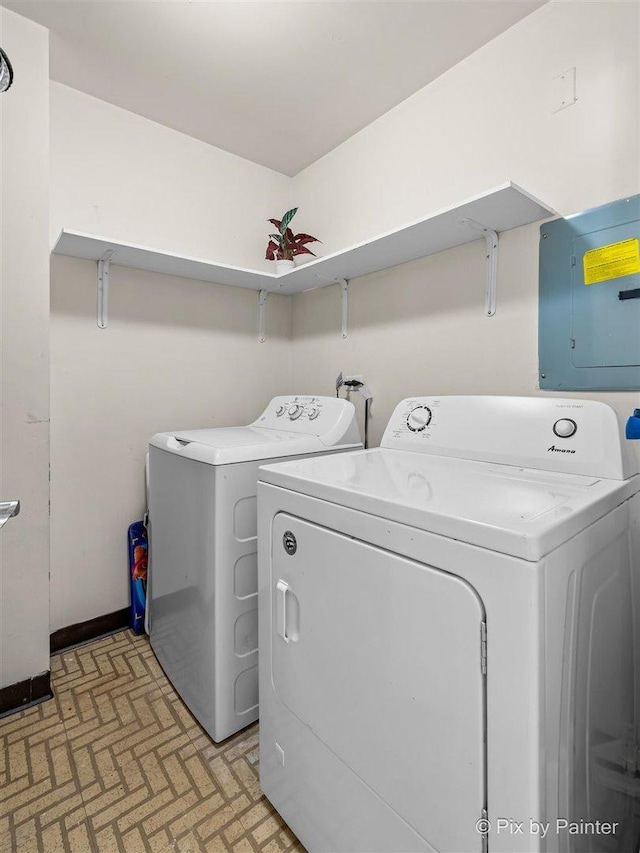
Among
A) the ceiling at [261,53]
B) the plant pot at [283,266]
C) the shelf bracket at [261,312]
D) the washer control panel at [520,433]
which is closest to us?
the washer control panel at [520,433]

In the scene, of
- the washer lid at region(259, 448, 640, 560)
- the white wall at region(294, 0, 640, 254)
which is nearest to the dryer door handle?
the washer lid at region(259, 448, 640, 560)

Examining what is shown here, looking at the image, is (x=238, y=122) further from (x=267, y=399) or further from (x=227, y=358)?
(x=267, y=399)

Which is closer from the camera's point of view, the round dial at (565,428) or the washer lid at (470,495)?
the washer lid at (470,495)

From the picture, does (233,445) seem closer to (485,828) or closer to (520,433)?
(520,433)

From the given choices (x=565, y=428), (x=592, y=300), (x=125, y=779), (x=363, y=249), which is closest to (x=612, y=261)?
(x=592, y=300)

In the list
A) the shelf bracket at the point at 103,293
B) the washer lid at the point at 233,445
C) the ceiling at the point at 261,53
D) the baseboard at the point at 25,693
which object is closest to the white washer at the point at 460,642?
the washer lid at the point at 233,445

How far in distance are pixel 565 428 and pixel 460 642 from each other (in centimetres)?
71

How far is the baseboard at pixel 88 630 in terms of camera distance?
1.92 m

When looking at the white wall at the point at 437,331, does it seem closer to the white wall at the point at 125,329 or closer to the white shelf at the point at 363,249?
the white shelf at the point at 363,249

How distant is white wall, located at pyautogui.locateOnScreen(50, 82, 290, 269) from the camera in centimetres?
188

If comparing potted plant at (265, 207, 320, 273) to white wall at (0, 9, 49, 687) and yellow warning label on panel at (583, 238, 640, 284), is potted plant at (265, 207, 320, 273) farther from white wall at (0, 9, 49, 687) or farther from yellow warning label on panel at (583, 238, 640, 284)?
yellow warning label on panel at (583, 238, 640, 284)

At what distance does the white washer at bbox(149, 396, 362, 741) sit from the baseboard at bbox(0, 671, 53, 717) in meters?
0.44

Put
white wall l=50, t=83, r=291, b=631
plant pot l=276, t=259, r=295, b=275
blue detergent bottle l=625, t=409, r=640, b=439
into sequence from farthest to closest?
plant pot l=276, t=259, r=295, b=275
white wall l=50, t=83, r=291, b=631
blue detergent bottle l=625, t=409, r=640, b=439

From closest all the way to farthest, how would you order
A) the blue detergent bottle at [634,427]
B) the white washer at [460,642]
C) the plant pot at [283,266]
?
1. the white washer at [460,642]
2. the blue detergent bottle at [634,427]
3. the plant pot at [283,266]
